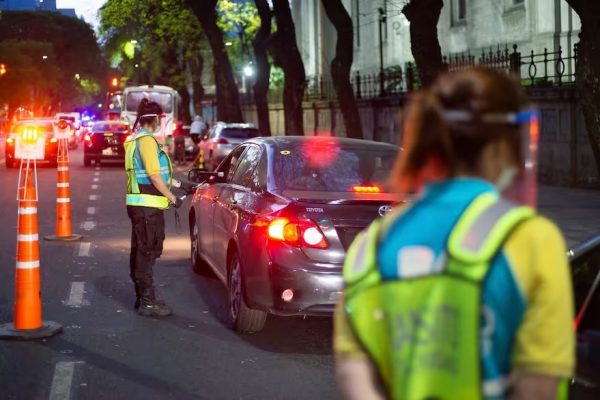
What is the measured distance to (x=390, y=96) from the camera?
35.3 metres

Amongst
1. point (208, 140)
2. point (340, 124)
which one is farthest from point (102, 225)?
point (340, 124)

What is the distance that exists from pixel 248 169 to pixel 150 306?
4.71 feet

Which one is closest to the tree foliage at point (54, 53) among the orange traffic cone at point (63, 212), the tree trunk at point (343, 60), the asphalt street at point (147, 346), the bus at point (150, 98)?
the bus at point (150, 98)

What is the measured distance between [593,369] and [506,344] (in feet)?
4.74

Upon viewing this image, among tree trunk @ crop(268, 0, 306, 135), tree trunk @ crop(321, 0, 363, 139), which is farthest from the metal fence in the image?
tree trunk @ crop(268, 0, 306, 135)

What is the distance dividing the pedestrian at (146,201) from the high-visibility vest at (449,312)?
699cm

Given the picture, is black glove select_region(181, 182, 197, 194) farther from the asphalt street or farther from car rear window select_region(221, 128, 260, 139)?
car rear window select_region(221, 128, 260, 139)

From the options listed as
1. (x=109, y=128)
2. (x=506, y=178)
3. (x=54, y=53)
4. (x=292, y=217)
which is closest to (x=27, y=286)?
(x=292, y=217)

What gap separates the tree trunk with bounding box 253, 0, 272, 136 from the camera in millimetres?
41094

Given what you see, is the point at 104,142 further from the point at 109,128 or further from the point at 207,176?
the point at 207,176

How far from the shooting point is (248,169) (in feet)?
31.4

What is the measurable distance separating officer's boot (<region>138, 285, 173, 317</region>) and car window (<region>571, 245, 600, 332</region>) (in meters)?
5.43

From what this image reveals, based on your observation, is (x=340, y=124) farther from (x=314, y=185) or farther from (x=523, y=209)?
(x=523, y=209)

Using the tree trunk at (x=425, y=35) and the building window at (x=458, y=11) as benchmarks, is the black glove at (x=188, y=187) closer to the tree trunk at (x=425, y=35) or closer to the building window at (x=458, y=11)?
the tree trunk at (x=425, y=35)
